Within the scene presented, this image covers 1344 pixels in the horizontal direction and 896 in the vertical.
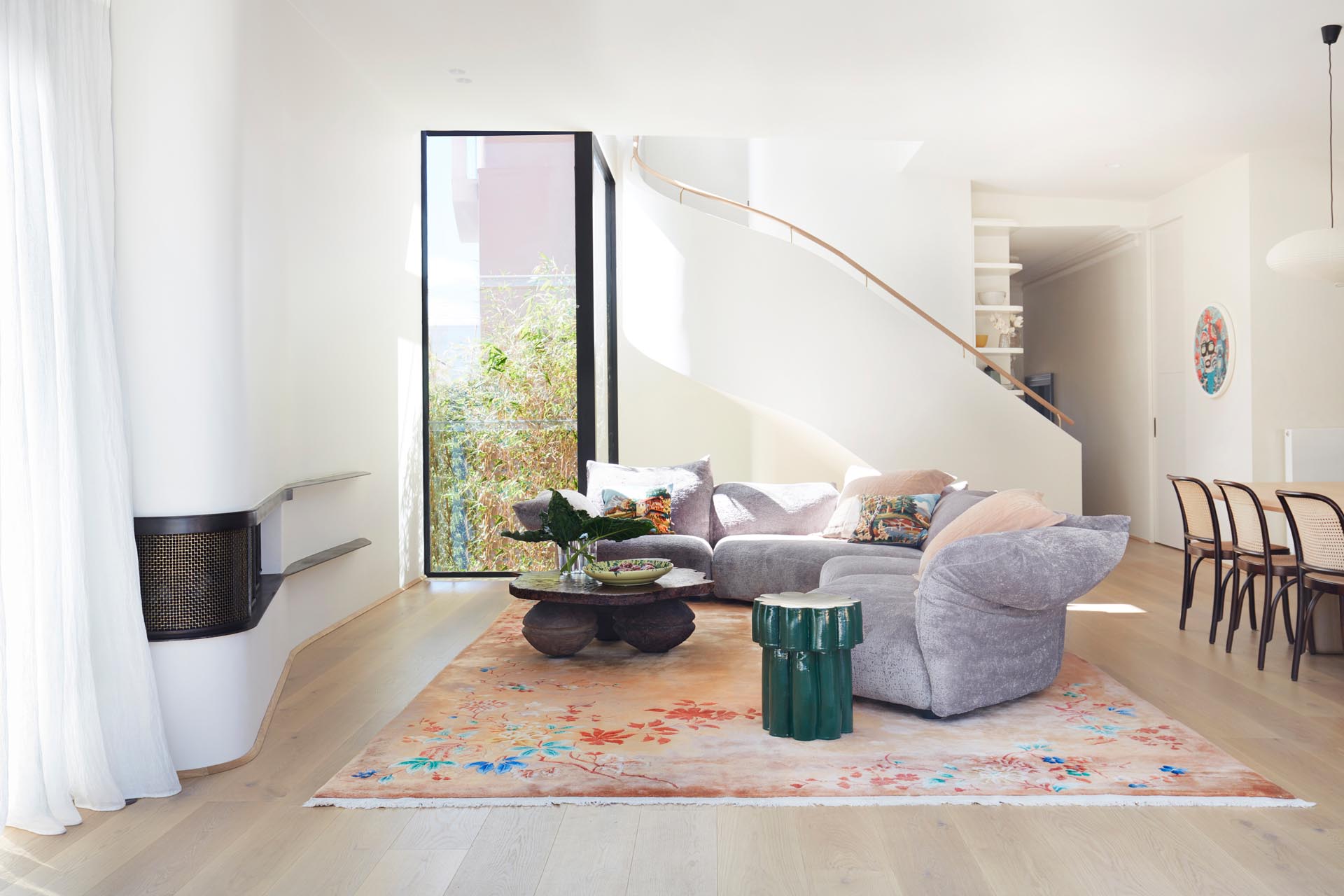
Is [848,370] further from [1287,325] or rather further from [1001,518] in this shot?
[1001,518]

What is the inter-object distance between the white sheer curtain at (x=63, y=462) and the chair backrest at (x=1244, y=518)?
4691 millimetres

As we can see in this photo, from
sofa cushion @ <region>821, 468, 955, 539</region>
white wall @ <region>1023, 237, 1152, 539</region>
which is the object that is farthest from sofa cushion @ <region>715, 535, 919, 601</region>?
white wall @ <region>1023, 237, 1152, 539</region>

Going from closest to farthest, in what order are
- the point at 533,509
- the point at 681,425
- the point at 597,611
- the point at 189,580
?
the point at 189,580
the point at 597,611
the point at 533,509
the point at 681,425

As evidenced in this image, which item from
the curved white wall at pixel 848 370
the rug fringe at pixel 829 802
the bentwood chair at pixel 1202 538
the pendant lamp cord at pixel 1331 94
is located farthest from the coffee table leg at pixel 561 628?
the pendant lamp cord at pixel 1331 94

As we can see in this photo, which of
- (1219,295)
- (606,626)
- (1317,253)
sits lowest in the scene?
(606,626)

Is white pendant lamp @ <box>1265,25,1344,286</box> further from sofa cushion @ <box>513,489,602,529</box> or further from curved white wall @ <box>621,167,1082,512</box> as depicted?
sofa cushion @ <box>513,489,602,529</box>

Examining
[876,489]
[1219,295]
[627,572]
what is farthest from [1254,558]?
[1219,295]

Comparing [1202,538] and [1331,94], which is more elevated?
[1331,94]

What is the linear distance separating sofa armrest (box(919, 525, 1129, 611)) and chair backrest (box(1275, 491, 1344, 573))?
3.36 ft

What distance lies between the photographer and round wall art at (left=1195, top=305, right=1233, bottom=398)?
7945mm

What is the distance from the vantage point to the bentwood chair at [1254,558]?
14.5 feet

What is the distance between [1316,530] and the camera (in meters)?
4.05

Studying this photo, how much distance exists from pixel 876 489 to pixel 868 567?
1398 millimetres

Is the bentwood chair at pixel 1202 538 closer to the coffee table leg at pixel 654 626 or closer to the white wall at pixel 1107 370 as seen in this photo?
the coffee table leg at pixel 654 626
